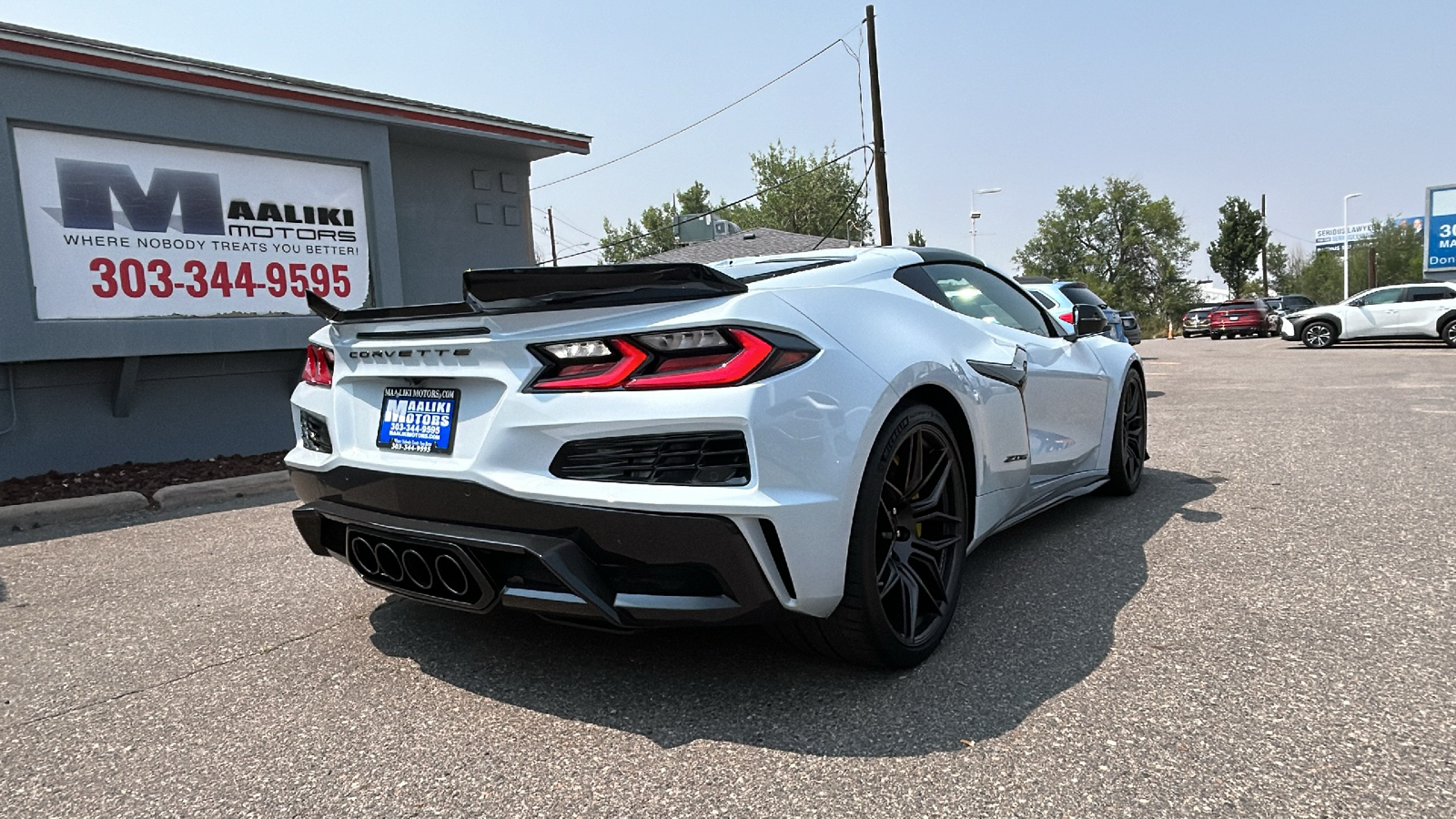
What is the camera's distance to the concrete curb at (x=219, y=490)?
614 cm

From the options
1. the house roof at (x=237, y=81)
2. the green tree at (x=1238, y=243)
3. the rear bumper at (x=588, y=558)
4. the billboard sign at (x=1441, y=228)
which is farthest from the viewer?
the green tree at (x=1238, y=243)

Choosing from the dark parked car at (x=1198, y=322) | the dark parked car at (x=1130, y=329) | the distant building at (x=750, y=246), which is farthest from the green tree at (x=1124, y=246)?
the dark parked car at (x=1130, y=329)

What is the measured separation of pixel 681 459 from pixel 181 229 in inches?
288

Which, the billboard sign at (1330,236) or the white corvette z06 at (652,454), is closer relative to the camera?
the white corvette z06 at (652,454)

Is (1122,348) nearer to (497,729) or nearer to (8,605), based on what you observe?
(497,729)

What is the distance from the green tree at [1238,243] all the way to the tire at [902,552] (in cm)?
6547

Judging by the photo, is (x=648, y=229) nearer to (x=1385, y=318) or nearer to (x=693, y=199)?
(x=693, y=199)

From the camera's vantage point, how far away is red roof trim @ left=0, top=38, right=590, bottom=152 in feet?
22.3

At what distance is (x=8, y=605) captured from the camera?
3789 millimetres

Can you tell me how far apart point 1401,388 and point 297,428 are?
40.0 feet

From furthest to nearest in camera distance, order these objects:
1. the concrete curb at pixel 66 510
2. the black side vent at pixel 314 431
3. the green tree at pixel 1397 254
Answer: the green tree at pixel 1397 254 → the concrete curb at pixel 66 510 → the black side vent at pixel 314 431

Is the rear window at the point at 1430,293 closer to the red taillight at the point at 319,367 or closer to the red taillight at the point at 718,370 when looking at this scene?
the red taillight at the point at 718,370

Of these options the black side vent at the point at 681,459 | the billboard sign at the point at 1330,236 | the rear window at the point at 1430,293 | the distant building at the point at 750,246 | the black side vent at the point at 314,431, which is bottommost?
the black side vent at the point at 681,459

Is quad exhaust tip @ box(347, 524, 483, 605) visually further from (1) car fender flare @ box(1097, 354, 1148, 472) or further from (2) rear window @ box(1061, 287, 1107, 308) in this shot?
(2) rear window @ box(1061, 287, 1107, 308)
